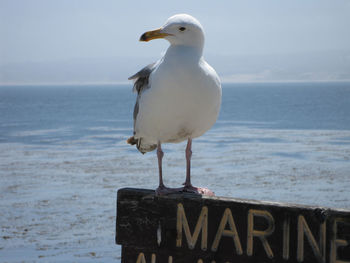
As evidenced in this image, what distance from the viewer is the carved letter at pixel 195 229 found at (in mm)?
3047

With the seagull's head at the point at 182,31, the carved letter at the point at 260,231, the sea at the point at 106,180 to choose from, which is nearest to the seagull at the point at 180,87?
the seagull's head at the point at 182,31

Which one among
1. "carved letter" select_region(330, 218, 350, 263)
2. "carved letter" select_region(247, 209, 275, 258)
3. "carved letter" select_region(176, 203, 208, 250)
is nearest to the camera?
"carved letter" select_region(330, 218, 350, 263)

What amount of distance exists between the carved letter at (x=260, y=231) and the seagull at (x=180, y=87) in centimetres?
70

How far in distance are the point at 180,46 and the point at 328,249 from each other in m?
1.75

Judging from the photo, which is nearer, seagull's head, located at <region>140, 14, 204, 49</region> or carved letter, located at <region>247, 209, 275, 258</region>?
carved letter, located at <region>247, 209, 275, 258</region>

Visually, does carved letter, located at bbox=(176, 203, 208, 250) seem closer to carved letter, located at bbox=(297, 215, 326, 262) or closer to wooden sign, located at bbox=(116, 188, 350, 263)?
wooden sign, located at bbox=(116, 188, 350, 263)

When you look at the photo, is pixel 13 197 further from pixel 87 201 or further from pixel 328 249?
pixel 328 249

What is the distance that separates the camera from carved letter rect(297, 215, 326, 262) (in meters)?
2.76

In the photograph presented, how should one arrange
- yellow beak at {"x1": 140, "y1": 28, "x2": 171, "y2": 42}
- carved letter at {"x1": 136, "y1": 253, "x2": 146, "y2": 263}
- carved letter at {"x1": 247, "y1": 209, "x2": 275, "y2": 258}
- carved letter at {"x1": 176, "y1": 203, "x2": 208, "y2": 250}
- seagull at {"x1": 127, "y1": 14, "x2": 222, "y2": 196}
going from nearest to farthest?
carved letter at {"x1": 247, "y1": 209, "x2": 275, "y2": 258} → carved letter at {"x1": 176, "y1": 203, "x2": 208, "y2": 250} → carved letter at {"x1": 136, "y1": 253, "x2": 146, "y2": 263} → seagull at {"x1": 127, "y1": 14, "x2": 222, "y2": 196} → yellow beak at {"x1": 140, "y1": 28, "x2": 171, "y2": 42}

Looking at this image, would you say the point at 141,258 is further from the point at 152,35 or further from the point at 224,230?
the point at 152,35

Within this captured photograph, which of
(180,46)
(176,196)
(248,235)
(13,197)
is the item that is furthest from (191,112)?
(13,197)

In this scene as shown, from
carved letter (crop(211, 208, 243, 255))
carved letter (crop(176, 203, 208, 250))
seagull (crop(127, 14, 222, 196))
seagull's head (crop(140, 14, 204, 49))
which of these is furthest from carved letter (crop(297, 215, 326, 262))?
seagull's head (crop(140, 14, 204, 49))

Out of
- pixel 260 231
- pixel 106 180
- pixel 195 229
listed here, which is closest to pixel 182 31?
pixel 195 229

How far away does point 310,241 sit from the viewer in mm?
2791
